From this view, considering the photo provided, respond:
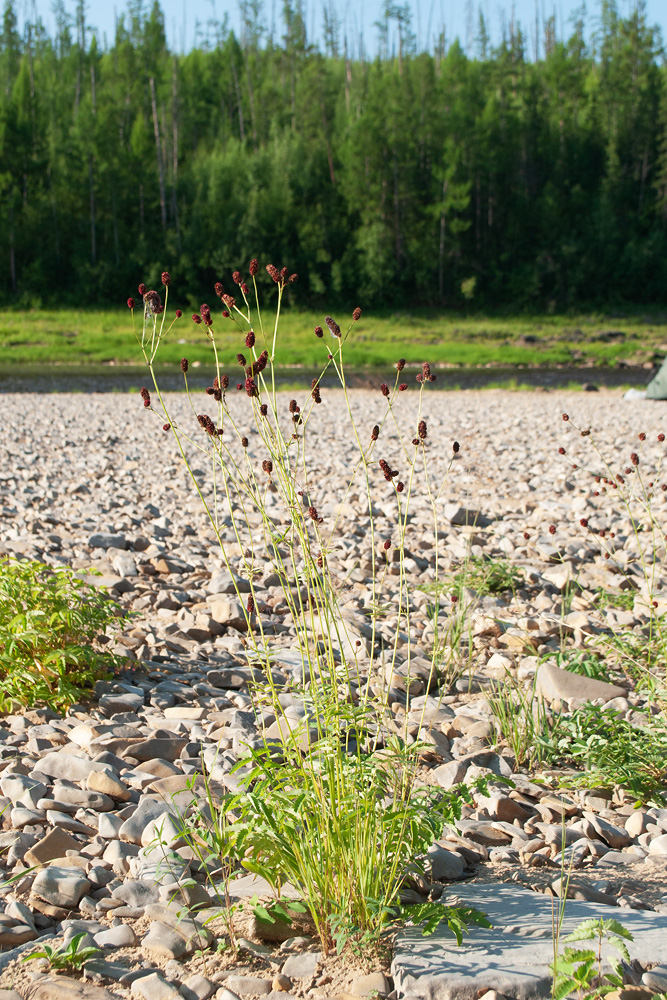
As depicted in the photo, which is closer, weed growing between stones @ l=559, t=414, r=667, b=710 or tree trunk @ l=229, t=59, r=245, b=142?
weed growing between stones @ l=559, t=414, r=667, b=710

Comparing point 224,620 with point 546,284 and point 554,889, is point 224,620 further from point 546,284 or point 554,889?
point 546,284

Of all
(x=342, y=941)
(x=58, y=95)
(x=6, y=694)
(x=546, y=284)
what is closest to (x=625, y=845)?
(x=342, y=941)

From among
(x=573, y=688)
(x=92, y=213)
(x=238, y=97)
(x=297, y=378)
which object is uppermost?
(x=238, y=97)

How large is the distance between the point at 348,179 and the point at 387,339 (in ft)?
56.1

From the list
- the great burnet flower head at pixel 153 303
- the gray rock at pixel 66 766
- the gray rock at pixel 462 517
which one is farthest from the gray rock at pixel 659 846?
the gray rock at pixel 462 517


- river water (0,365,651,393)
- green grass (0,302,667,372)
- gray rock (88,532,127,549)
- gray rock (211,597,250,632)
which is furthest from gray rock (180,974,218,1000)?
green grass (0,302,667,372)

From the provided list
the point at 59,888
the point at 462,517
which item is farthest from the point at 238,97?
the point at 59,888

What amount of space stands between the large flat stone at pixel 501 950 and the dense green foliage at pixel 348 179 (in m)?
44.3

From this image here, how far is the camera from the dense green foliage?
46.0 metres

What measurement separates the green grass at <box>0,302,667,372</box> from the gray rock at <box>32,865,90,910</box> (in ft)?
90.0

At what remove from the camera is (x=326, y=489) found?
26.2 ft

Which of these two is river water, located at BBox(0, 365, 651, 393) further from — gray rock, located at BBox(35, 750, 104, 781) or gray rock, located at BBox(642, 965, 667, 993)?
gray rock, located at BBox(642, 965, 667, 993)

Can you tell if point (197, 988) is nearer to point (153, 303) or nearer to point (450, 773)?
point (450, 773)

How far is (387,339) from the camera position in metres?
36.7
